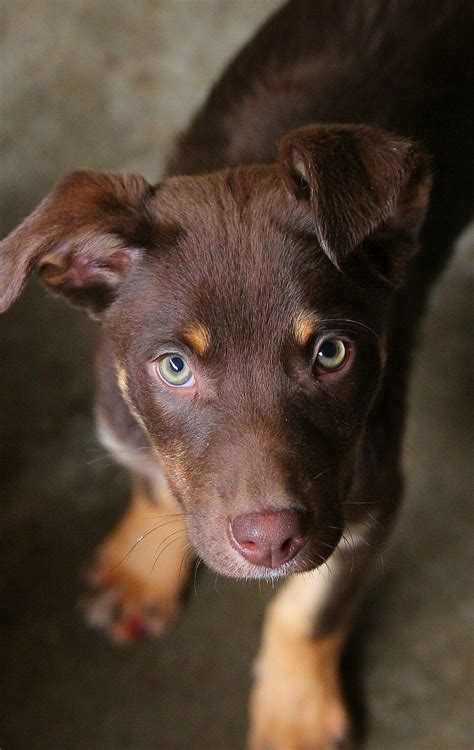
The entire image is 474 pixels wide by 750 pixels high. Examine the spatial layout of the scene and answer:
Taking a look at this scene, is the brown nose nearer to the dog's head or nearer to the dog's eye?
the dog's head

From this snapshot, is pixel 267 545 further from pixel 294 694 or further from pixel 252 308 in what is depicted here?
pixel 294 694

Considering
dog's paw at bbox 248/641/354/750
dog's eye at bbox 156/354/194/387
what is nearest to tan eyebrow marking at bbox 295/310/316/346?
dog's eye at bbox 156/354/194/387

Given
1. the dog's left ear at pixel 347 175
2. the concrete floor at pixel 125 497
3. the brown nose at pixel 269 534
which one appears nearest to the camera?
the dog's left ear at pixel 347 175

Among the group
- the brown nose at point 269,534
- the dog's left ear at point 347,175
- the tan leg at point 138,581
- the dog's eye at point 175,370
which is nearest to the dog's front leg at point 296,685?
the tan leg at point 138,581

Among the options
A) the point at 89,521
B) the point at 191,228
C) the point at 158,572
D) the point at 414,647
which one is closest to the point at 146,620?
the point at 158,572

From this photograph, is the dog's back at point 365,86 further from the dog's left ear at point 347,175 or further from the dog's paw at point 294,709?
the dog's paw at point 294,709
